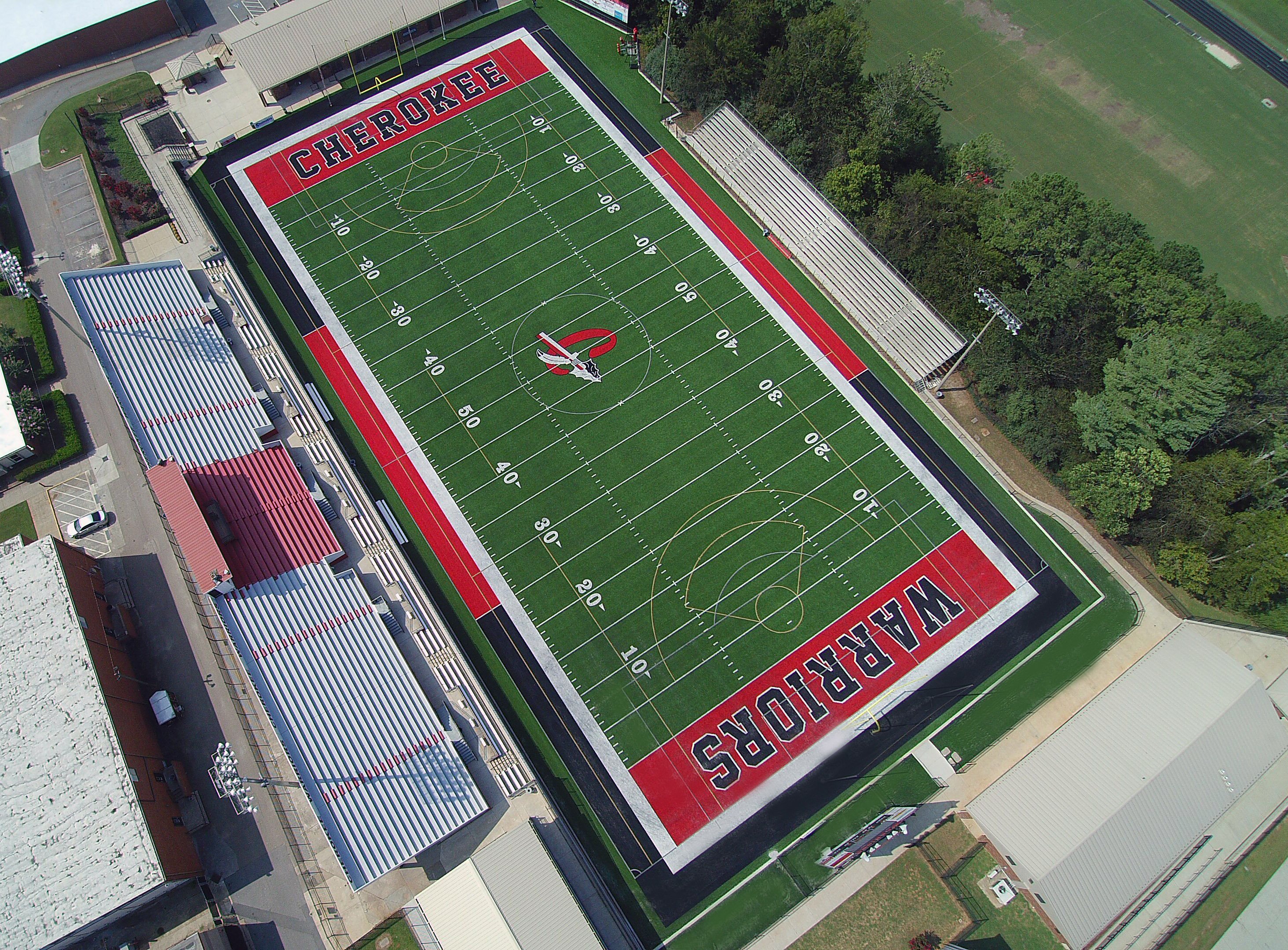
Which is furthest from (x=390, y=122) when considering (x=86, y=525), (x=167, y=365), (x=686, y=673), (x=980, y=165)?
(x=686, y=673)

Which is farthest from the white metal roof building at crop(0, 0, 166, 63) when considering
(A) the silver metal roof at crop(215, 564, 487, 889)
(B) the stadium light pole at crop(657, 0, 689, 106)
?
(A) the silver metal roof at crop(215, 564, 487, 889)

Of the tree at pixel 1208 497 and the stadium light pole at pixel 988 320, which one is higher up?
the stadium light pole at pixel 988 320

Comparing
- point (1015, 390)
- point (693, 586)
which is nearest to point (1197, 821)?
point (1015, 390)

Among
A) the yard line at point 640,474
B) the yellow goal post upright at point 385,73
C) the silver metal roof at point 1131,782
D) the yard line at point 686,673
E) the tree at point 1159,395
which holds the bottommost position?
the silver metal roof at point 1131,782

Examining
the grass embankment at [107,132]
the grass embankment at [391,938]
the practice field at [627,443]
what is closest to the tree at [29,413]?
the grass embankment at [107,132]

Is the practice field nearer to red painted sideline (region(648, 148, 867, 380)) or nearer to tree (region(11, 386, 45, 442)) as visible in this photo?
red painted sideline (region(648, 148, 867, 380))

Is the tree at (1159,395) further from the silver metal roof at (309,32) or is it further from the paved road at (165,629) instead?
the silver metal roof at (309,32)

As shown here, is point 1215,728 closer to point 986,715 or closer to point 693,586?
point 986,715
